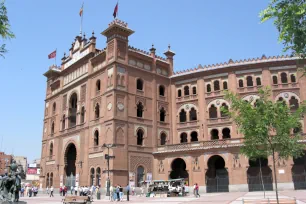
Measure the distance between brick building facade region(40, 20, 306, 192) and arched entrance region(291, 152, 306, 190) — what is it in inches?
4.1

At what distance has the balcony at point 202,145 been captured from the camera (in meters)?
34.4

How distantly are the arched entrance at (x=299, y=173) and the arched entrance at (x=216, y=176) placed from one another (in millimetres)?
6548

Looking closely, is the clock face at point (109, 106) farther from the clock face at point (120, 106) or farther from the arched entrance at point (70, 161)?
the arched entrance at point (70, 161)

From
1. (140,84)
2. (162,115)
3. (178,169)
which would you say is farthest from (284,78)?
(140,84)

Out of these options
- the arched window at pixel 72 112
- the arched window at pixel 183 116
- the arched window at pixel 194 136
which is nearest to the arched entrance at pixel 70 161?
the arched window at pixel 72 112

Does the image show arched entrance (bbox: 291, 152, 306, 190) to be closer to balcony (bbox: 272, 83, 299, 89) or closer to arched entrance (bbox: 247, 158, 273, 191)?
arched entrance (bbox: 247, 158, 273, 191)

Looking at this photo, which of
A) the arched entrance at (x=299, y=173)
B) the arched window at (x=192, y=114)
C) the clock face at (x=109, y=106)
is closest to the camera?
the arched entrance at (x=299, y=173)

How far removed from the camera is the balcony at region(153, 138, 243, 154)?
34.4 meters

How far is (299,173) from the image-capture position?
34531 mm

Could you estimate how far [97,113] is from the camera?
130 feet

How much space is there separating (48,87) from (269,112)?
41.7 metres

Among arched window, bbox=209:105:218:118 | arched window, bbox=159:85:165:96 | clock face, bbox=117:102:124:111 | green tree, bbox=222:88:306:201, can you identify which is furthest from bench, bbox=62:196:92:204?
arched window, bbox=159:85:165:96

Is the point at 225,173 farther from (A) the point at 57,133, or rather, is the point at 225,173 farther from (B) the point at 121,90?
(A) the point at 57,133

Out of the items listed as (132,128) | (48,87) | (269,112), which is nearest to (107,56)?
(132,128)
